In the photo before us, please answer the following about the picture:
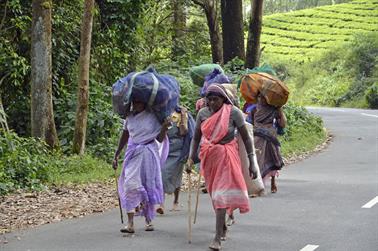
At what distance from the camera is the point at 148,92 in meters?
8.23

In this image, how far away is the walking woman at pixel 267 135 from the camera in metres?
11.5

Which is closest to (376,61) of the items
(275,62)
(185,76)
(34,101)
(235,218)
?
(275,62)

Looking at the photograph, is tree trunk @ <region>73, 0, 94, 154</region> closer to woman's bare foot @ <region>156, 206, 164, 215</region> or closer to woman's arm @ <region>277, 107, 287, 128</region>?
woman's arm @ <region>277, 107, 287, 128</region>

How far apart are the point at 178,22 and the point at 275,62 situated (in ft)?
116

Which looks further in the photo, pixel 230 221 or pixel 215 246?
pixel 230 221

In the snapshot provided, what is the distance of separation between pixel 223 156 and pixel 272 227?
1604 mm

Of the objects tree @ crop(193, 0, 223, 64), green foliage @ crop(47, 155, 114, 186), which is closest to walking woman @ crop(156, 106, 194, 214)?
green foliage @ crop(47, 155, 114, 186)

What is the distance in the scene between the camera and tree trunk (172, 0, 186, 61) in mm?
27672

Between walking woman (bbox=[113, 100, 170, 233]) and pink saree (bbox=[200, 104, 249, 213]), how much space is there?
0.78 meters

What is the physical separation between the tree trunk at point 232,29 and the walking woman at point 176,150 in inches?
585

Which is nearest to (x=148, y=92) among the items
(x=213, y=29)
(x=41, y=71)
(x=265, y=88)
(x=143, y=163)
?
(x=143, y=163)

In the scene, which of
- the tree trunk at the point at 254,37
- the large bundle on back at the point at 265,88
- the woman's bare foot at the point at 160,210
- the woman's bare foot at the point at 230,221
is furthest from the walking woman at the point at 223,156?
the tree trunk at the point at 254,37

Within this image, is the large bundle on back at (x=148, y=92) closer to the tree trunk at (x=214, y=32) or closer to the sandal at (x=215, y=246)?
the sandal at (x=215, y=246)

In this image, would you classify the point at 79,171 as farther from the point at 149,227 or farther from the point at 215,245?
the point at 215,245
